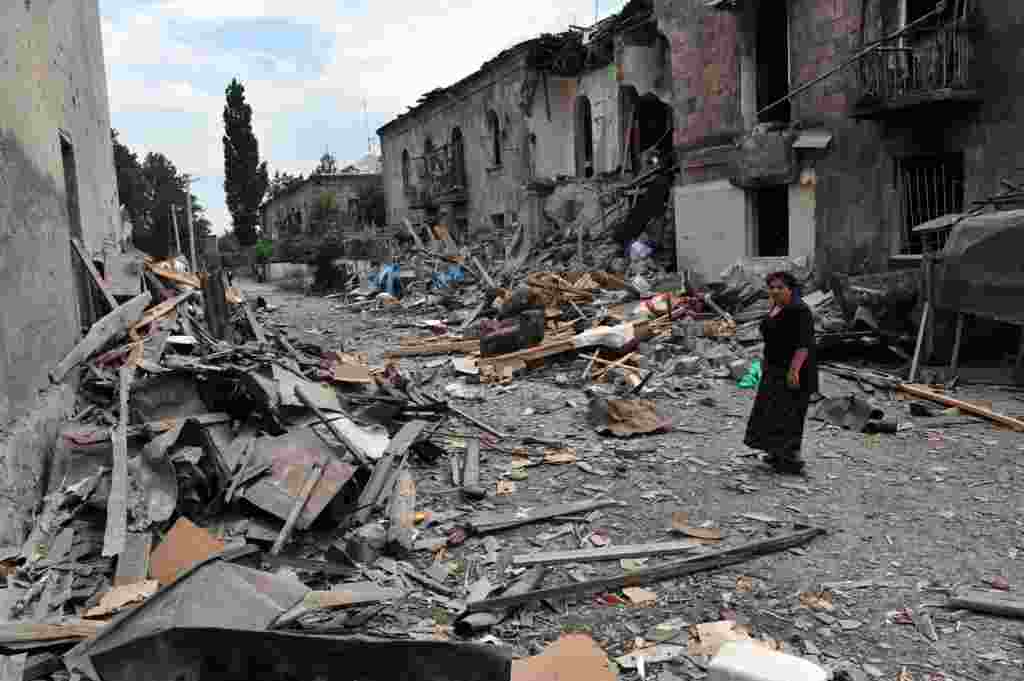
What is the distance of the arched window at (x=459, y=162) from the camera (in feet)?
91.5

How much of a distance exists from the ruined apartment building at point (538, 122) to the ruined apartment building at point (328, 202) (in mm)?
10437

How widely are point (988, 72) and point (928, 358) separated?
14.7ft

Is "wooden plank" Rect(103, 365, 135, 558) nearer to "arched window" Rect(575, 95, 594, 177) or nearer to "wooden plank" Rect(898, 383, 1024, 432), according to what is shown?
"wooden plank" Rect(898, 383, 1024, 432)

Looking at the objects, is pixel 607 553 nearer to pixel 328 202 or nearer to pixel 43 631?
pixel 43 631


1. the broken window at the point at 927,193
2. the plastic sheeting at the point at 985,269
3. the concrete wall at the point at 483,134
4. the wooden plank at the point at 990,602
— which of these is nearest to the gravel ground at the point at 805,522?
the wooden plank at the point at 990,602

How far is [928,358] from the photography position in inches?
372

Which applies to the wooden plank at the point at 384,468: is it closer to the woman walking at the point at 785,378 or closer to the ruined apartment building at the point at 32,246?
the ruined apartment building at the point at 32,246

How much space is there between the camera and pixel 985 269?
8.60m

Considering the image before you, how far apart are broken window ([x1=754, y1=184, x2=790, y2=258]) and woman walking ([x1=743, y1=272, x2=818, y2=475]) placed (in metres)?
9.57

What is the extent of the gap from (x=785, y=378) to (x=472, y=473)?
2.70 metres

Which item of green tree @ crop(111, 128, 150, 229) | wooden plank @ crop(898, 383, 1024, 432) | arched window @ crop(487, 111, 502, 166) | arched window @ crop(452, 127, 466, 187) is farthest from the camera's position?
green tree @ crop(111, 128, 150, 229)

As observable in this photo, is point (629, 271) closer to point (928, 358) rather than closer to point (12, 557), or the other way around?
point (928, 358)

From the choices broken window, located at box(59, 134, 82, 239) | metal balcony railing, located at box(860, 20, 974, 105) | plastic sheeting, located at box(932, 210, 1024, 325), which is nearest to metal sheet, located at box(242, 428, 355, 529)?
broken window, located at box(59, 134, 82, 239)

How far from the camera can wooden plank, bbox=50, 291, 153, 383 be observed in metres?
6.39
